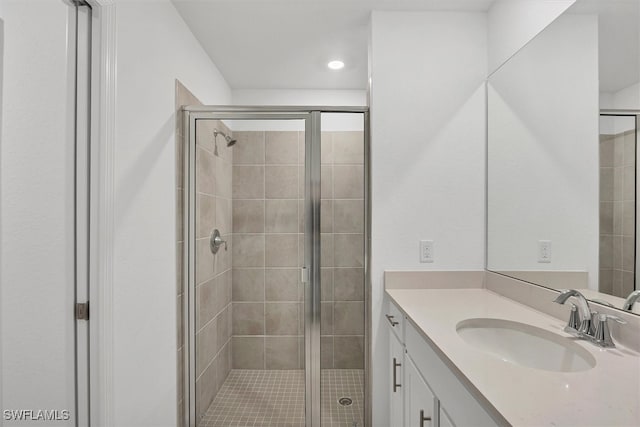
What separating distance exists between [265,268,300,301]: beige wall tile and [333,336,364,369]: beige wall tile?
0.39m

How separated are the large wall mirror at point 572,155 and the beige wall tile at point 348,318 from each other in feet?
2.61

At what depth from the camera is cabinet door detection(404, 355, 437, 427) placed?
118 cm

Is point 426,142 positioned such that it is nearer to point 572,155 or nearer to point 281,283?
point 572,155

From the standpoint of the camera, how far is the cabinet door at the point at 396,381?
5.12ft

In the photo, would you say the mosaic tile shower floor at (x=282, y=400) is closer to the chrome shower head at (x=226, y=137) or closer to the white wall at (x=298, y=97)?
the chrome shower head at (x=226, y=137)

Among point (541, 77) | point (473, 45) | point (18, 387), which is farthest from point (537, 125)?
point (18, 387)

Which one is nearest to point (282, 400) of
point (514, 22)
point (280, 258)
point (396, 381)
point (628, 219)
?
point (396, 381)

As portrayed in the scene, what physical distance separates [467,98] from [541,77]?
1.44 ft

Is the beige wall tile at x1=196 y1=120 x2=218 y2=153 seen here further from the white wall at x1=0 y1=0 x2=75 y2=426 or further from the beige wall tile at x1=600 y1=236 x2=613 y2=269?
the beige wall tile at x1=600 y1=236 x2=613 y2=269

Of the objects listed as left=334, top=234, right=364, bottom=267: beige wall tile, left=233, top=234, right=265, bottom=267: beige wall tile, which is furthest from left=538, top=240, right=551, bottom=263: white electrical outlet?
left=233, top=234, right=265, bottom=267: beige wall tile

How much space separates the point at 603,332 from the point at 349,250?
1167 mm

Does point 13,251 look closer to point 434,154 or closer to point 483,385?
point 483,385

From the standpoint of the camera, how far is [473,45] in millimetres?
1905

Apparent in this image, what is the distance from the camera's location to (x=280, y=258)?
1948 millimetres
